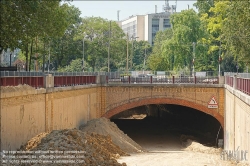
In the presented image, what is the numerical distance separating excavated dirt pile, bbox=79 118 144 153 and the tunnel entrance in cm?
388

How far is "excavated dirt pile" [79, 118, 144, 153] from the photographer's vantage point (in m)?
37.4

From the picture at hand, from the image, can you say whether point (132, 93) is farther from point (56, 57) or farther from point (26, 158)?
Answer: point (56, 57)

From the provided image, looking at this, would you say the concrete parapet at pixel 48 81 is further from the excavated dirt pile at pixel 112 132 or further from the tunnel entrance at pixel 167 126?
the tunnel entrance at pixel 167 126

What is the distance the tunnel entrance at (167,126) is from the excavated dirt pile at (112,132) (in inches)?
153

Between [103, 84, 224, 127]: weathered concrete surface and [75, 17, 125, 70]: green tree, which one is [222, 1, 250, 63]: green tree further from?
[75, 17, 125, 70]: green tree

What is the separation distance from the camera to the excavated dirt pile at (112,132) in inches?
1471

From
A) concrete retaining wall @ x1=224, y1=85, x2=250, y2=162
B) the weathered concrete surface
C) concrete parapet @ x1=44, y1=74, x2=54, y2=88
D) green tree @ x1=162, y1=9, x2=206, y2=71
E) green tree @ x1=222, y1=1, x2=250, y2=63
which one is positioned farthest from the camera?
green tree @ x1=162, y1=9, x2=206, y2=71

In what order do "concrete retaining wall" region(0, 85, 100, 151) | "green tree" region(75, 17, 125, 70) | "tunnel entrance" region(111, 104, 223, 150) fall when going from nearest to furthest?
"concrete retaining wall" region(0, 85, 100, 151), "tunnel entrance" region(111, 104, 223, 150), "green tree" region(75, 17, 125, 70)

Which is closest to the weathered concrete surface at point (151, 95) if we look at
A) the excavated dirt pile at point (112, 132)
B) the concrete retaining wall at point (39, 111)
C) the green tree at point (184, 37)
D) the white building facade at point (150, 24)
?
the concrete retaining wall at point (39, 111)

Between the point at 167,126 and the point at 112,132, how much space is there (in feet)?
66.7

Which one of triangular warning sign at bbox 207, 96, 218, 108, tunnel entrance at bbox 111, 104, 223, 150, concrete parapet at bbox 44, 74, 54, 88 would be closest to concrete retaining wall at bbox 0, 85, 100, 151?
concrete parapet at bbox 44, 74, 54, 88

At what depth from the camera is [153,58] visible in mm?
94938

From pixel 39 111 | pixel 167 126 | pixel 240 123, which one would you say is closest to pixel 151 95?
pixel 167 126

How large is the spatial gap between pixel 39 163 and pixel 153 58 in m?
74.7
